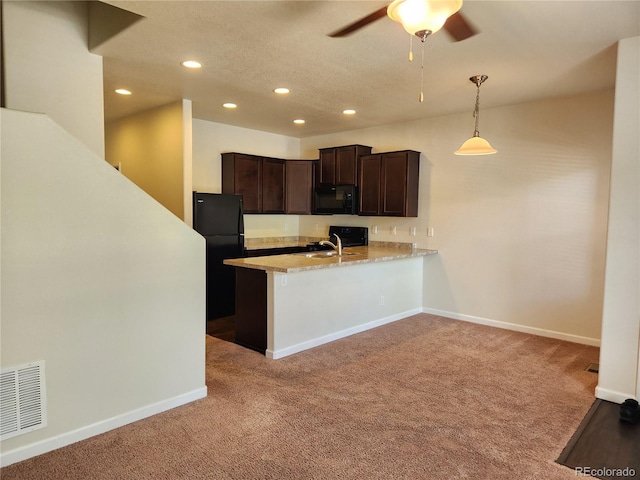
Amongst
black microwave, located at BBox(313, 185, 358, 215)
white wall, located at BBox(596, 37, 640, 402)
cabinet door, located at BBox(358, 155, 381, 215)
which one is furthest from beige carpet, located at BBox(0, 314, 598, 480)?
black microwave, located at BBox(313, 185, 358, 215)

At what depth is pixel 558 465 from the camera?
7.32 feet

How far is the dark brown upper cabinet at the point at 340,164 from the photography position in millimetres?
5801

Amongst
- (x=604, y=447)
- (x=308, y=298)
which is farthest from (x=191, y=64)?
(x=604, y=447)

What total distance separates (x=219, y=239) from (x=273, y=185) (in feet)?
4.90

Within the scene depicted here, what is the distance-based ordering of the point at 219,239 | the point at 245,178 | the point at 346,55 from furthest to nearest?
the point at 245,178 < the point at 219,239 < the point at 346,55

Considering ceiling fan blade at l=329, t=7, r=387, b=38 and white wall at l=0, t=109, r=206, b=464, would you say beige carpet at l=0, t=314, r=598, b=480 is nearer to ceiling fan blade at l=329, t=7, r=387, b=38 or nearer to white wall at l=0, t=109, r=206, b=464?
white wall at l=0, t=109, r=206, b=464

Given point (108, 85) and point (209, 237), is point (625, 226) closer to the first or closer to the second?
point (209, 237)

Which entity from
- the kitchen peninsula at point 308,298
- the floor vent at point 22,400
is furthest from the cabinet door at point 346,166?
the floor vent at point 22,400

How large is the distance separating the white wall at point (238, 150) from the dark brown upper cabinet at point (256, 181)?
178 millimetres

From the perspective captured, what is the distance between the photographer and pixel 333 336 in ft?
14.2

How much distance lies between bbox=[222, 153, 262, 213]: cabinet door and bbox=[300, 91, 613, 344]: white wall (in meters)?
1.98

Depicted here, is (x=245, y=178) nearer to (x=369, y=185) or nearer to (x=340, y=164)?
(x=340, y=164)

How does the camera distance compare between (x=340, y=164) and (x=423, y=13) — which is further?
(x=340, y=164)

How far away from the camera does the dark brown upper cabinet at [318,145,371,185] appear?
5.80 meters
